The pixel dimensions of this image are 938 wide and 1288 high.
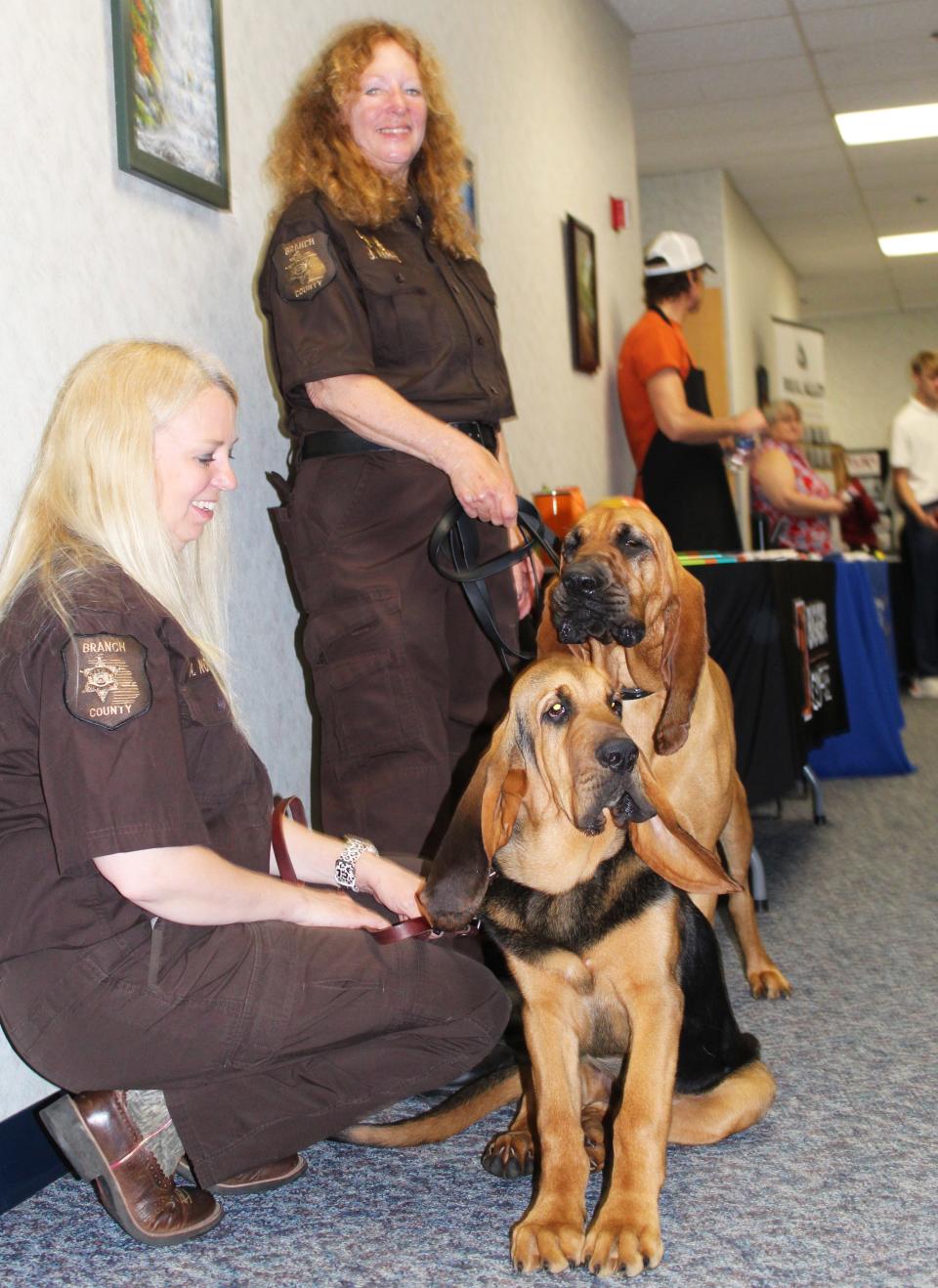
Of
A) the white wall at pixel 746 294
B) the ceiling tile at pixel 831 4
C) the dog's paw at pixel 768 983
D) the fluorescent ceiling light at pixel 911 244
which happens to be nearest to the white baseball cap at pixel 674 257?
the ceiling tile at pixel 831 4

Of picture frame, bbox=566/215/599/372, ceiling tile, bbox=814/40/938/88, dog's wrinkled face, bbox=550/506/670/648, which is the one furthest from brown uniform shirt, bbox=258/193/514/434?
ceiling tile, bbox=814/40/938/88

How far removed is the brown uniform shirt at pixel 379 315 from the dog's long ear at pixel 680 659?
57 cm

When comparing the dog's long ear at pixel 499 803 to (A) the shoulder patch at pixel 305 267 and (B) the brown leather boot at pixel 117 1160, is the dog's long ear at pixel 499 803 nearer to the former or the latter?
(B) the brown leather boot at pixel 117 1160

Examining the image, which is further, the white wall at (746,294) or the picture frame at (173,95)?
the white wall at (746,294)

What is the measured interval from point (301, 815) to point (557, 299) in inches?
143

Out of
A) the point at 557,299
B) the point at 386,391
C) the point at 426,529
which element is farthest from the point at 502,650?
the point at 557,299

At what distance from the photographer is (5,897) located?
1781mm

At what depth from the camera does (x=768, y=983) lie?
2.98m

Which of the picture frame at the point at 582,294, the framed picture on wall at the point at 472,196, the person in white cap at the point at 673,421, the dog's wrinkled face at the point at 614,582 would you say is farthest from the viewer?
the picture frame at the point at 582,294

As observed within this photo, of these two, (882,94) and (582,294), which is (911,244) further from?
(582,294)

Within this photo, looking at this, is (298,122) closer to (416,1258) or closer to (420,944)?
(420,944)

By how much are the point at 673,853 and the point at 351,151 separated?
62.2 inches

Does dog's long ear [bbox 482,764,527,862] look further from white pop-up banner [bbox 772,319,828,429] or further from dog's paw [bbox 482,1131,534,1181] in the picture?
white pop-up banner [bbox 772,319,828,429]

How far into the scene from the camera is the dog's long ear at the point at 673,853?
1.92 m
